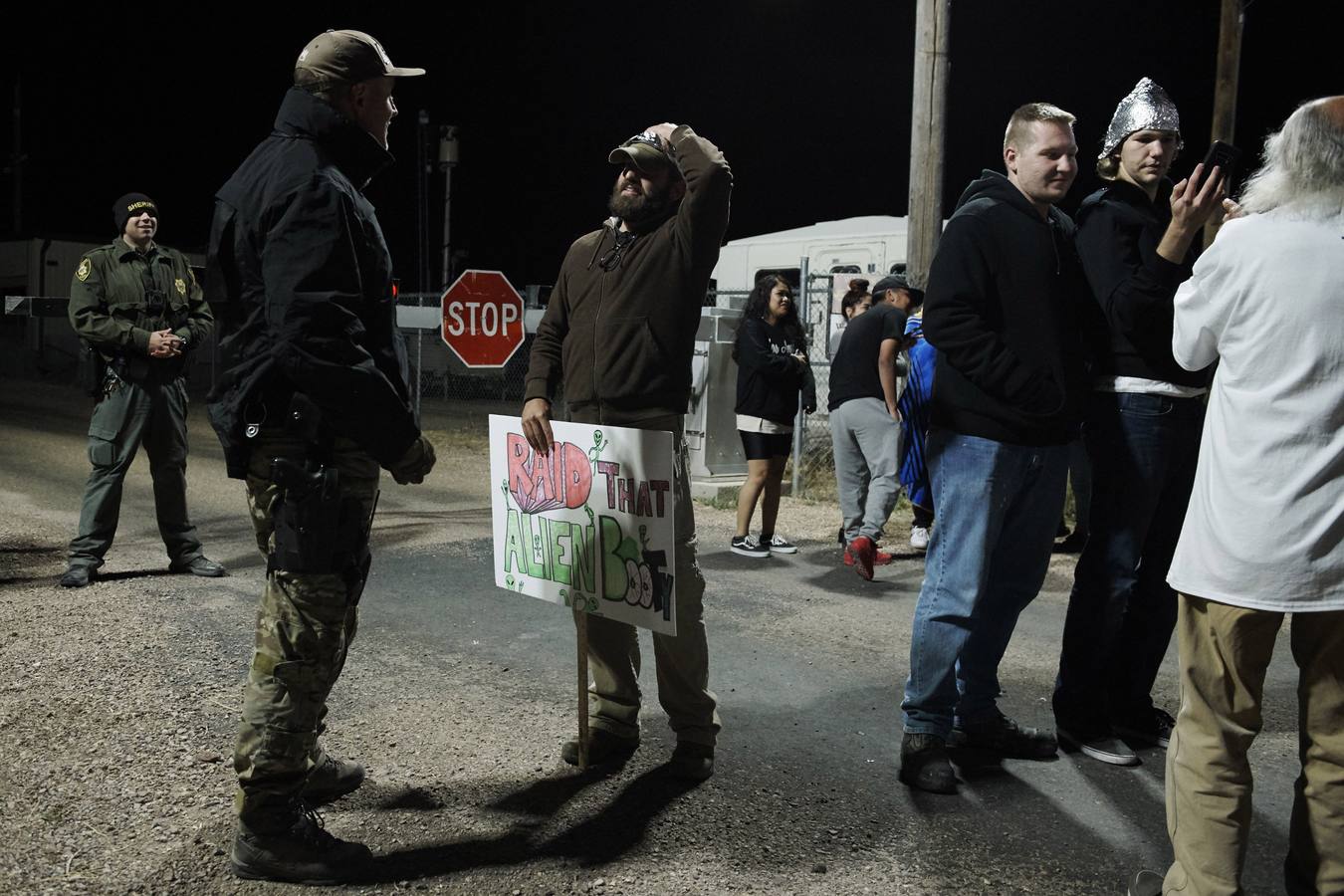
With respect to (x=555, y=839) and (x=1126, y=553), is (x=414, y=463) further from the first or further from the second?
(x=1126, y=553)

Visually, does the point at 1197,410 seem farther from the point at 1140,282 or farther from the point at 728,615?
the point at 728,615

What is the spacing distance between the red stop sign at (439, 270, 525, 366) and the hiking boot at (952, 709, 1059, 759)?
8.13 metres

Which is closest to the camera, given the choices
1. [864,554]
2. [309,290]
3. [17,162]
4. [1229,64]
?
[309,290]

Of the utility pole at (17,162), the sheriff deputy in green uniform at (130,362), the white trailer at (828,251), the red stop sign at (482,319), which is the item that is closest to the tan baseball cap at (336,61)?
the sheriff deputy in green uniform at (130,362)

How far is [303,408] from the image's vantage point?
2.85 m

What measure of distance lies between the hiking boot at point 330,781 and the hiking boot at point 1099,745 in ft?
8.18

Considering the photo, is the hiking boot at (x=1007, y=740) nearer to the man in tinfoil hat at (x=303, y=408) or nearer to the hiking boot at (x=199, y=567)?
the man in tinfoil hat at (x=303, y=408)

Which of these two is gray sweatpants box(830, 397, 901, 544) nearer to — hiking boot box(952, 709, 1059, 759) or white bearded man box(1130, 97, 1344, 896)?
hiking boot box(952, 709, 1059, 759)

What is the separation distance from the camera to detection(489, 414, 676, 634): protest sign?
338 cm

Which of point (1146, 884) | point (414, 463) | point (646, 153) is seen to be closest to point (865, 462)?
point (646, 153)

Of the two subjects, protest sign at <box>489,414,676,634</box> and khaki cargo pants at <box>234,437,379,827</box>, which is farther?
protest sign at <box>489,414,676,634</box>

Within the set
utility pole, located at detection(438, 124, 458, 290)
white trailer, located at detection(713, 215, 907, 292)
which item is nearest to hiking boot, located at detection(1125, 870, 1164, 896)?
white trailer, located at detection(713, 215, 907, 292)

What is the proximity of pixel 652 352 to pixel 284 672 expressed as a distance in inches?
58.6

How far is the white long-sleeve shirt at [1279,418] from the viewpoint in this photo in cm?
245
